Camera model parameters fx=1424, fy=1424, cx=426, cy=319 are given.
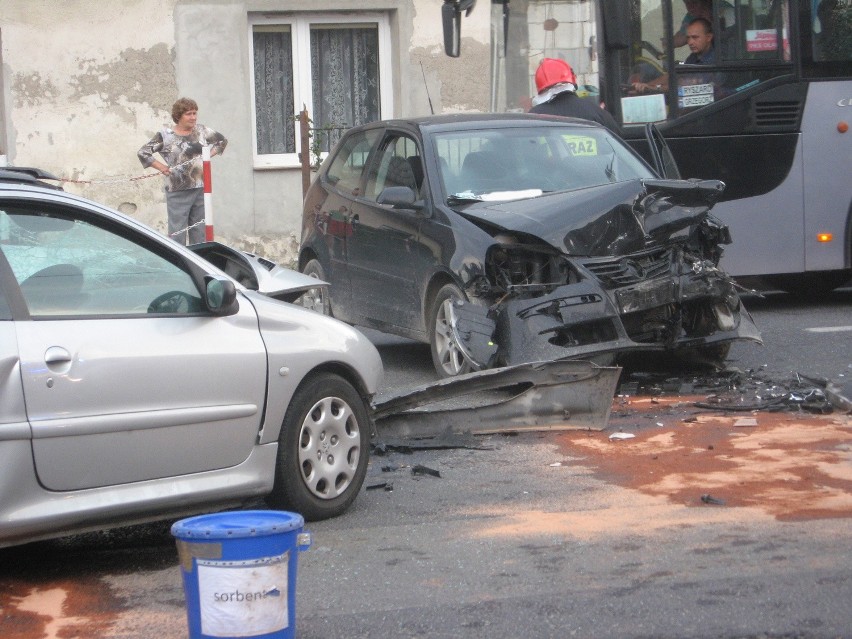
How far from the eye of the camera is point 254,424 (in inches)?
228

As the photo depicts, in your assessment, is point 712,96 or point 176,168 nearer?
point 712,96

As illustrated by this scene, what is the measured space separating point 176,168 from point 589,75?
176 inches

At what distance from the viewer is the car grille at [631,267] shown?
884 cm

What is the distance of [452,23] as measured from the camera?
1280 cm

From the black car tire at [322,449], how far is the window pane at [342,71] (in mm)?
13365

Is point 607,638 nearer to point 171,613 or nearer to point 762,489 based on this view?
point 171,613

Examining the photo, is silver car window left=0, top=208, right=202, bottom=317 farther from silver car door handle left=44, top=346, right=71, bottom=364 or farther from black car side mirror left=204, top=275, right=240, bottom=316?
silver car door handle left=44, top=346, right=71, bottom=364

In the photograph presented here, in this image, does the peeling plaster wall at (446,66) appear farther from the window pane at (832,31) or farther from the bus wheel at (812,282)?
the window pane at (832,31)

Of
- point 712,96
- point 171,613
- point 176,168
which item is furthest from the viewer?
→ point 176,168

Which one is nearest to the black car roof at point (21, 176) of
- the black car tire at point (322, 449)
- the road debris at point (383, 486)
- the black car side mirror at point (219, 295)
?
the black car side mirror at point (219, 295)

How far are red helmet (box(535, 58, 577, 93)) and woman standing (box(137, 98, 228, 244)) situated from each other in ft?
12.9

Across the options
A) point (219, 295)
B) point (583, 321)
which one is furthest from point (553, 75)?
point (219, 295)

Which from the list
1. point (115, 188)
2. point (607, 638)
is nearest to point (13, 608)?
point (607, 638)

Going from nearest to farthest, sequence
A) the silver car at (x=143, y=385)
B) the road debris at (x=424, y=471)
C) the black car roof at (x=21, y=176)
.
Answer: the silver car at (x=143, y=385) < the black car roof at (x=21, y=176) < the road debris at (x=424, y=471)
